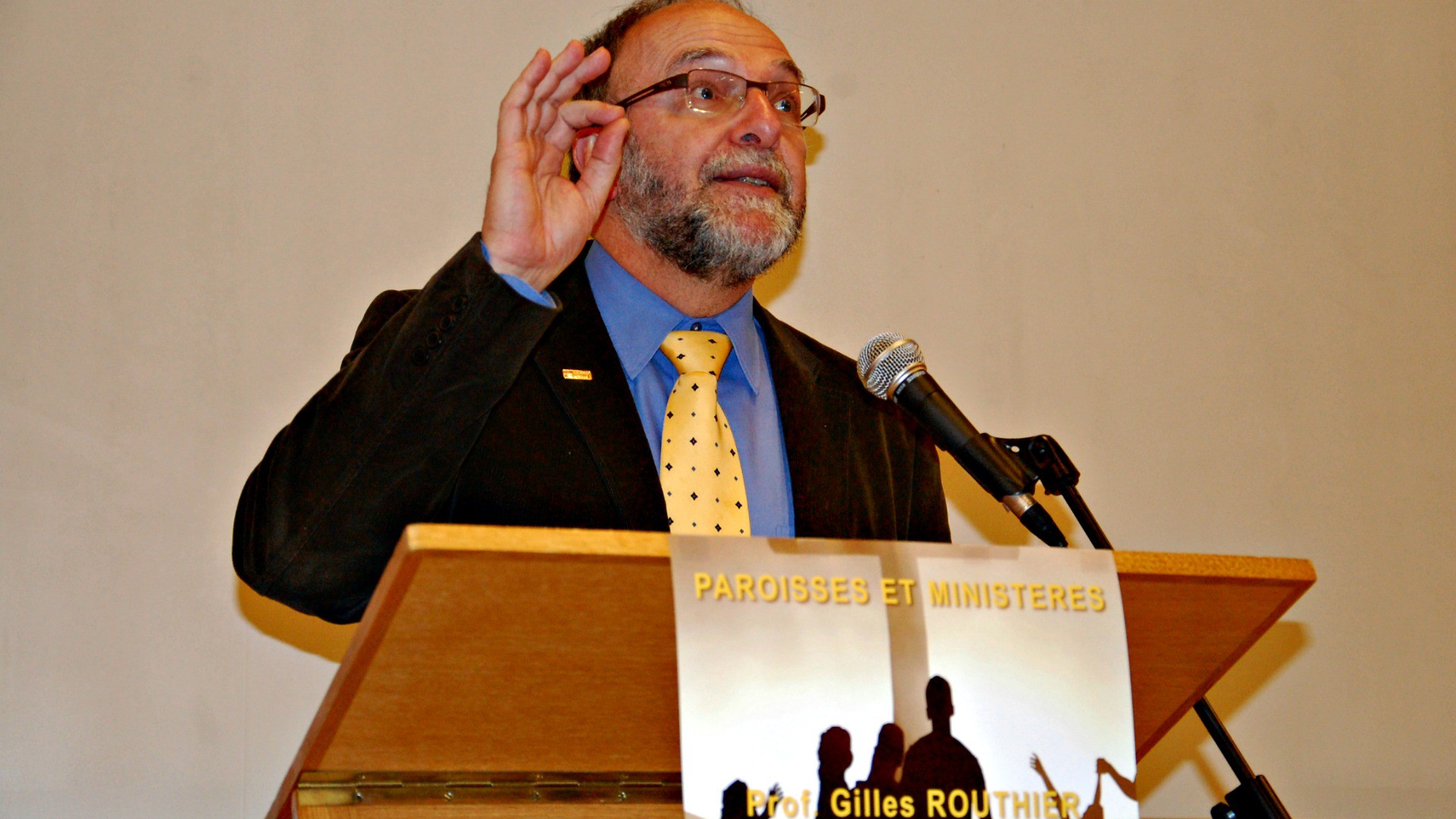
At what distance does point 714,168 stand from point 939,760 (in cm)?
139

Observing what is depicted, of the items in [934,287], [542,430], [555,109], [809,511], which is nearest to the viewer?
[555,109]

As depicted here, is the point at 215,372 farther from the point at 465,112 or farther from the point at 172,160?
the point at 465,112

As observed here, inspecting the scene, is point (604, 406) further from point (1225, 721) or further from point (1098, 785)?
point (1225, 721)

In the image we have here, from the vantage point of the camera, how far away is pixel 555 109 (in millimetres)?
1573

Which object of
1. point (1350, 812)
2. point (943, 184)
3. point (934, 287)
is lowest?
point (1350, 812)

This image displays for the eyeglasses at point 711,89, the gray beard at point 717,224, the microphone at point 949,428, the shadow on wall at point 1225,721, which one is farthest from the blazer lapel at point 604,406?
the shadow on wall at point 1225,721

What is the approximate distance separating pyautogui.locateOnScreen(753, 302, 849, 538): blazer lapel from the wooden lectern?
2.30 ft

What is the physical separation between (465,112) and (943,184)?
1085mm

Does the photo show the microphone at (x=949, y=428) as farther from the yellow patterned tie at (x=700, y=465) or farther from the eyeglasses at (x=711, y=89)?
the eyeglasses at (x=711, y=89)

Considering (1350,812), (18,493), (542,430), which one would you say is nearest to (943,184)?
(542,430)

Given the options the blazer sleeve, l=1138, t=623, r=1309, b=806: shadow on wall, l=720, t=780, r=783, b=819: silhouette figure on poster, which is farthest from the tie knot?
l=1138, t=623, r=1309, b=806: shadow on wall

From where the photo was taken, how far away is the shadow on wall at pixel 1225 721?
2.83 metres

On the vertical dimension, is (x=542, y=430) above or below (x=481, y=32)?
below

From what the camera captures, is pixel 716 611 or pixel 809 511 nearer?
pixel 716 611
